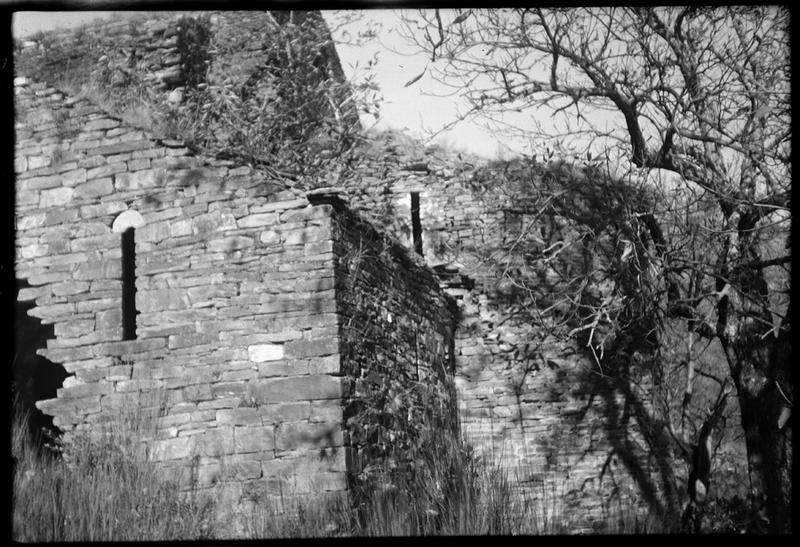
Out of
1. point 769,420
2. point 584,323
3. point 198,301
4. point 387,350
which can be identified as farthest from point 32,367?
point 769,420

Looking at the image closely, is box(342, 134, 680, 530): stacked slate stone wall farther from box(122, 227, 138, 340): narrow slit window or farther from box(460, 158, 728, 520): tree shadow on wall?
box(122, 227, 138, 340): narrow slit window

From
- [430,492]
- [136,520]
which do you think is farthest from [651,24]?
[136,520]

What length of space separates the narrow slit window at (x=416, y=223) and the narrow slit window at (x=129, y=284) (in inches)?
163

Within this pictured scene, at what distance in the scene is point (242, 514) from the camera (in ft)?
20.0

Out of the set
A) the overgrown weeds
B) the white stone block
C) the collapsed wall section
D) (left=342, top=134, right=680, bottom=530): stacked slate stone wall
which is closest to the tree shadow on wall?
(left=342, top=134, right=680, bottom=530): stacked slate stone wall

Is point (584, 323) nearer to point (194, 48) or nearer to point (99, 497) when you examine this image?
point (99, 497)

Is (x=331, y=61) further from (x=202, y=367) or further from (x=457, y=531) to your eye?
(x=457, y=531)

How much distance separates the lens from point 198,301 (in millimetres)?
6719

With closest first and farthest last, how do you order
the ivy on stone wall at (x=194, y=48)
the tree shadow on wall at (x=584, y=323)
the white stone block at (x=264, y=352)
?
the white stone block at (x=264, y=352), the tree shadow on wall at (x=584, y=323), the ivy on stone wall at (x=194, y=48)

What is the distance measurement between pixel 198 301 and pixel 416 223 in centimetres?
434

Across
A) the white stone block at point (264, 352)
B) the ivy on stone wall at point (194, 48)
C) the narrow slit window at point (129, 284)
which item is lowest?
the white stone block at point (264, 352)

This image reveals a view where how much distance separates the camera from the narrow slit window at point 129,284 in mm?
6969

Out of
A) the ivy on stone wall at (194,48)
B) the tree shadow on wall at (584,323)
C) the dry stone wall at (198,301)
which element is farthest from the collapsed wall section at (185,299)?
the ivy on stone wall at (194,48)

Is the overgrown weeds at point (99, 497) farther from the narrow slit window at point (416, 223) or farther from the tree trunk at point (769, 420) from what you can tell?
the tree trunk at point (769, 420)
